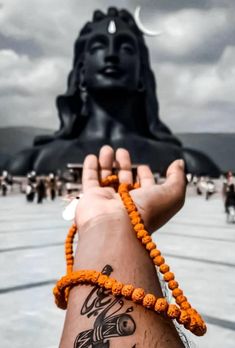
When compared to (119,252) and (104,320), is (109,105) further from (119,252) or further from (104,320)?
(104,320)

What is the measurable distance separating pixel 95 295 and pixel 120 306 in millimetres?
61

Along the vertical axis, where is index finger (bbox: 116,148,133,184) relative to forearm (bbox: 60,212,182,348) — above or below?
above

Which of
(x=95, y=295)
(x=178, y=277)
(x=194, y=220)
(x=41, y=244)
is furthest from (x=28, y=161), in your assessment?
(x=95, y=295)

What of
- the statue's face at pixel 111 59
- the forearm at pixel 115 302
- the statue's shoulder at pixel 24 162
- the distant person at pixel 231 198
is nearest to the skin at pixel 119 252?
the forearm at pixel 115 302

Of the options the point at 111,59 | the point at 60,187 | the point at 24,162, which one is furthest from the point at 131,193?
the point at 24,162

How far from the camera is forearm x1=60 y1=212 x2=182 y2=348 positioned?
0.97 meters

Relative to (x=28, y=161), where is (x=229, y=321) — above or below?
below

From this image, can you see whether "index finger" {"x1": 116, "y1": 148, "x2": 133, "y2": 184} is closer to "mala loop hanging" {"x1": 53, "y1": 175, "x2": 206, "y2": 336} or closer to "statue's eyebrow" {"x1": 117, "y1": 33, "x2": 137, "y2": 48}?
"mala loop hanging" {"x1": 53, "y1": 175, "x2": 206, "y2": 336}

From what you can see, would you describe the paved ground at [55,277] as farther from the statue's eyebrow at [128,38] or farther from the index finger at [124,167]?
the statue's eyebrow at [128,38]

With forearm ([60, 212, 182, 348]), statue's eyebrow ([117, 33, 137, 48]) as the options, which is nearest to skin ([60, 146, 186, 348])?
forearm ([60, 212, 182, 348])

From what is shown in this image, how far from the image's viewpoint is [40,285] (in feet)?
10.4

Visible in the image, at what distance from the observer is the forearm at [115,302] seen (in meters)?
0.97

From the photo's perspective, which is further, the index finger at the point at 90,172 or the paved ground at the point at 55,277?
the paved ground at the point at 55,277

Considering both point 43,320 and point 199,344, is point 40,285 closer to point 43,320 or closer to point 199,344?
point 43,320
